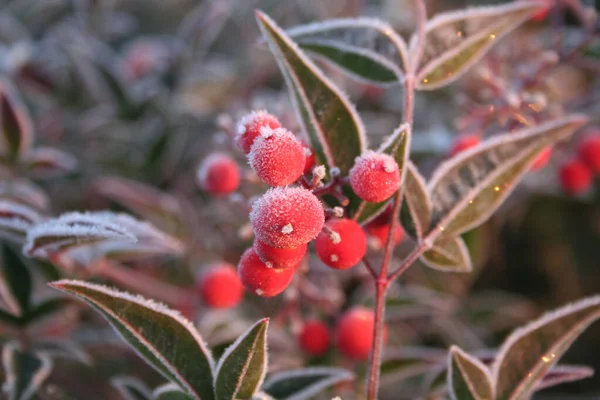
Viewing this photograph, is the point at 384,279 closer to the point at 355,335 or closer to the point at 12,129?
the point at 355,335

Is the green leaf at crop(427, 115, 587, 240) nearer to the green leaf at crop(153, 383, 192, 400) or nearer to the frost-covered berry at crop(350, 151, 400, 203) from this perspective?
the frost-covered berry at crop(350, 151, 400, 203)

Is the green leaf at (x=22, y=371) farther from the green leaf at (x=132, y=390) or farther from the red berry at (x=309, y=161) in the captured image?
the red berry at (x=309, y=161)

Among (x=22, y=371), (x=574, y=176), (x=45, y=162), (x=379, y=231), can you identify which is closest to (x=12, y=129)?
(x=45, y=162)

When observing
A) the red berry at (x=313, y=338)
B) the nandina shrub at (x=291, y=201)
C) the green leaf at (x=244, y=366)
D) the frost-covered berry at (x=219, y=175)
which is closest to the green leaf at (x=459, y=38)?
the nandina shrub at (x=291, y=201)

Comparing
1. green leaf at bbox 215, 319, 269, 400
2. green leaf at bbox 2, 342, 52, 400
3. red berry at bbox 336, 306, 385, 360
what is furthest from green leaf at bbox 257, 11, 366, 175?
green leaf at bbox 2, 342, 52, 400

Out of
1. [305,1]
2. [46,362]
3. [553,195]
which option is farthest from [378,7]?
[46,362]

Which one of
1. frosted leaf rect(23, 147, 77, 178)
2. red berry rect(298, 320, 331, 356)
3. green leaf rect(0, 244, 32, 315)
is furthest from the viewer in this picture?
frosted leaf rect(23, 147, 77, 178)
